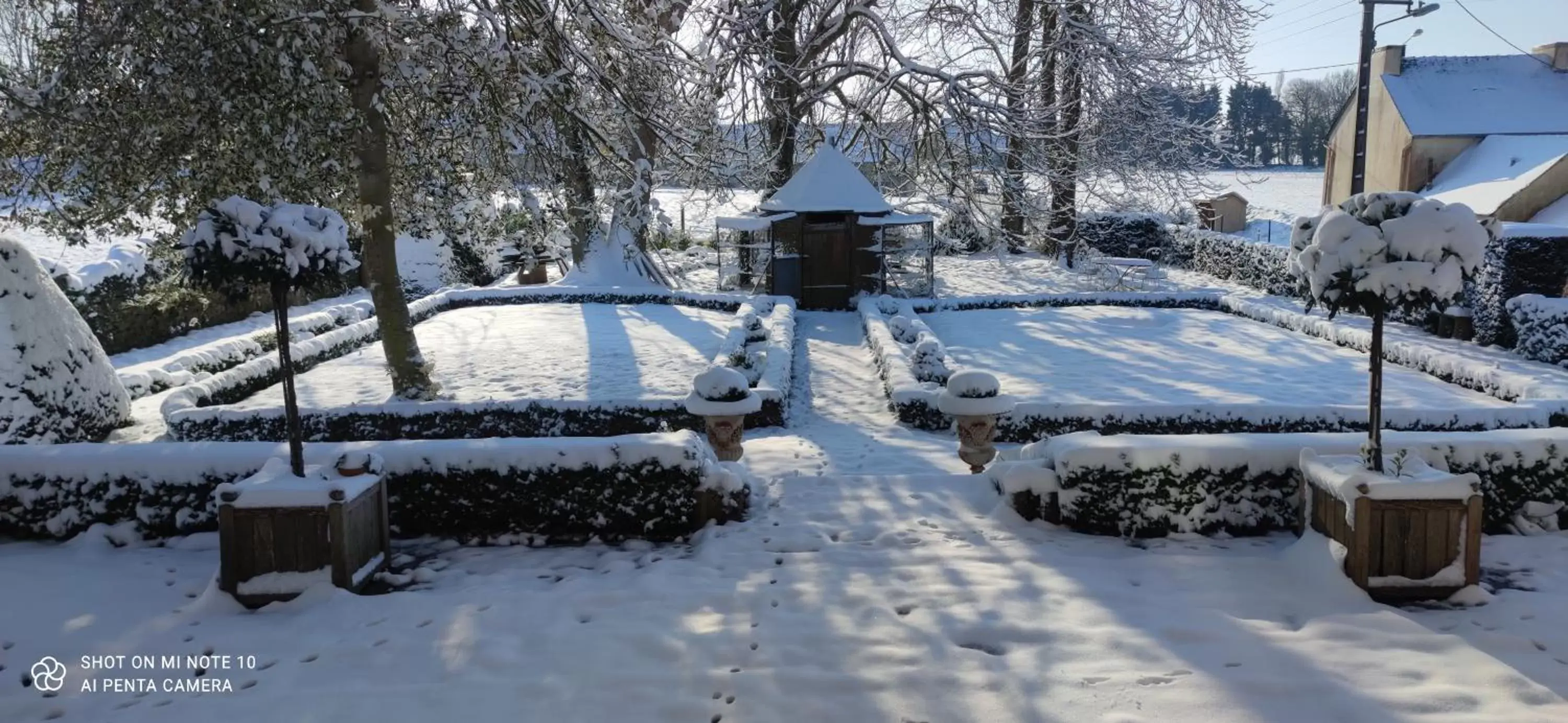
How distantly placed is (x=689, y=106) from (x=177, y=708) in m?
9.85

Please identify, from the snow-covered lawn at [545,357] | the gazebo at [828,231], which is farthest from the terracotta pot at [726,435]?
the gazebo at [828,231]

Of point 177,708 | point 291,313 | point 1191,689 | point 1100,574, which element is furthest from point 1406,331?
point 291,313

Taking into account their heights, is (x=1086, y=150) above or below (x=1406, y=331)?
above

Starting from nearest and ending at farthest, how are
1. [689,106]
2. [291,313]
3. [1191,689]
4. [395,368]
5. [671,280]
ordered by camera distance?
[1191,689] → [395,368] → [689,106] → [291,313] → [671,280]

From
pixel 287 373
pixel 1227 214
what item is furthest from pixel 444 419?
pixel 1227 214

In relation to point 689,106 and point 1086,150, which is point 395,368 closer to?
point 689,106

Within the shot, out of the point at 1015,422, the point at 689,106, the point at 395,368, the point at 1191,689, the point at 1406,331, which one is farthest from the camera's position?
the point at 1406,331

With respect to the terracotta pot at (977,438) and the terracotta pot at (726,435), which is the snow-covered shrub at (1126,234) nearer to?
the terracotta pot at (977,438)

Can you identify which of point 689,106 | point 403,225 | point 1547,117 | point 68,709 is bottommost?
point 68,709

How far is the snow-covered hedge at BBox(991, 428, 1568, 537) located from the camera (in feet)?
18.8

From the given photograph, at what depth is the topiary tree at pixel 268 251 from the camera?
4.99 m

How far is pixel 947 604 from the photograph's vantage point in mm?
4668

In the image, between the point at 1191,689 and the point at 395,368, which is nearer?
the point at 1191,689

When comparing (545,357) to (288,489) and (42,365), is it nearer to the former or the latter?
(42,365)
